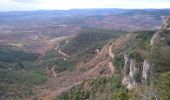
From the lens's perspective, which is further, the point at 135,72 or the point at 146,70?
the point at 135,72

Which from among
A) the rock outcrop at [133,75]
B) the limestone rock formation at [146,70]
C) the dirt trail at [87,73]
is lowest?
the dirt trail at [87,73]

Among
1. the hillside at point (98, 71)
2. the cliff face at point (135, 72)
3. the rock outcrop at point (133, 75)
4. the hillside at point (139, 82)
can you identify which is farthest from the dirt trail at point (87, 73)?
the rock outcrop at point (133, 75)

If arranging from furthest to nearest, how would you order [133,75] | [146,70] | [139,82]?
[133,75] → [139,82] → [146,70]

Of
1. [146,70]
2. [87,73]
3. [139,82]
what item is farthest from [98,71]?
[146,70]

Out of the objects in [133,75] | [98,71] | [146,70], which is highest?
[146,70]

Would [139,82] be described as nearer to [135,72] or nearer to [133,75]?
[133,75]

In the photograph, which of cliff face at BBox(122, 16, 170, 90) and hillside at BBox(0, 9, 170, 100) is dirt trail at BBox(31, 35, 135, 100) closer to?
hillside at BBox(0, 9, 170, 100)

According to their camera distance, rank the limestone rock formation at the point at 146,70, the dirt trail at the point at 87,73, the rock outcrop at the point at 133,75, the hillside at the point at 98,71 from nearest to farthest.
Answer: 1. the hillside at the point at 98,71
2. the limestone rock formation at the point at 146,70
3. the rock outcrop at the point at 133,75
4. the dirt trail at the point at 87,73

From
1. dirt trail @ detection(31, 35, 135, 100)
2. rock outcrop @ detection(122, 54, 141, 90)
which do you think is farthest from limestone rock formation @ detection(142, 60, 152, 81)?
dirt trail @ detection(31, 35, 135, 100)

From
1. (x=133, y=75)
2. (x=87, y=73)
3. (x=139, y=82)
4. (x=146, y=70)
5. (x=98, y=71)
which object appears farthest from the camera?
(x=87, y=73)

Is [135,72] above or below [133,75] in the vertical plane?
above

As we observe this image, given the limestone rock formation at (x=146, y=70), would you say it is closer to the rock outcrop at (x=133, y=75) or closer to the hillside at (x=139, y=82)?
the hillside at (x=139, y=82)

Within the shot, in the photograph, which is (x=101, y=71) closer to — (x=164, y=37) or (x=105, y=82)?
(x=105, y=82)
